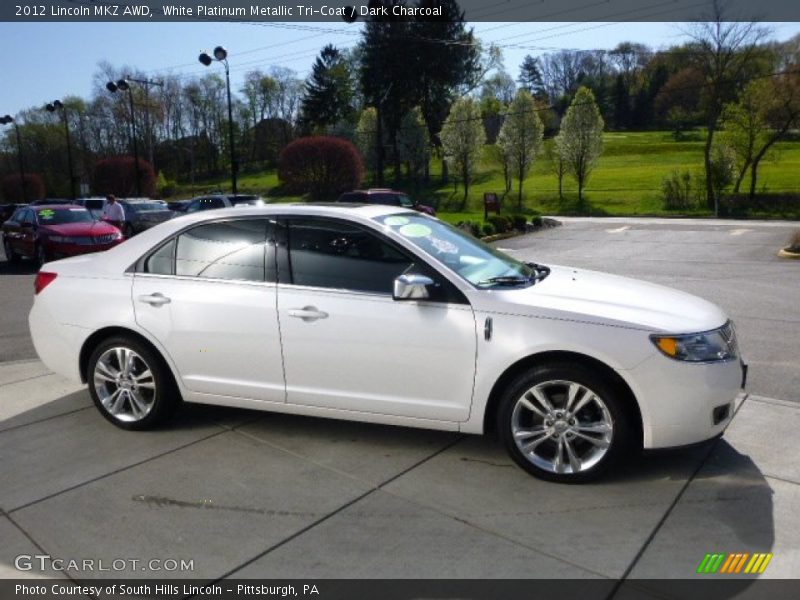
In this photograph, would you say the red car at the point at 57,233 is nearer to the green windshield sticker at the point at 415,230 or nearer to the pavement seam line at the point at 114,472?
the pavement seam line at the point at 114,472

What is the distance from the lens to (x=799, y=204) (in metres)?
36.8

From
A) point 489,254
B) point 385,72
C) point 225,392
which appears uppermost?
point 385,72

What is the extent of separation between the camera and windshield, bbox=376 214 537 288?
429 cm

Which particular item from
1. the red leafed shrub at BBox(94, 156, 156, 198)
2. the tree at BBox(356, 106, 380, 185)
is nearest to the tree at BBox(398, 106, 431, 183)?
the tree at BBox(356, 106, 380, 185)

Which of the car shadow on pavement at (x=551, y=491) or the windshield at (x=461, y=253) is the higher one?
the windshield at (x=461, y=253)

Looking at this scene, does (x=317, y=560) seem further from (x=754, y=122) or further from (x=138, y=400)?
(x=754, y=122)

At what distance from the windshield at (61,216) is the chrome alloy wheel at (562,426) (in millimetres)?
15236

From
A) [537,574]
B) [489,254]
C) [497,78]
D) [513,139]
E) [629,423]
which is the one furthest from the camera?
[497,78]

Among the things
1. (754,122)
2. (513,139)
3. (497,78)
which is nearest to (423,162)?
(513,139)

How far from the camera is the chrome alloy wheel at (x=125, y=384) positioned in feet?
15.7

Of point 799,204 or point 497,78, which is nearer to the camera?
point 799,204

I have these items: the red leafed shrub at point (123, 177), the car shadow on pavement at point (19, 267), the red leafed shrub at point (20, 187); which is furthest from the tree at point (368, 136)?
the car shadow on pavement at point (19, 267)

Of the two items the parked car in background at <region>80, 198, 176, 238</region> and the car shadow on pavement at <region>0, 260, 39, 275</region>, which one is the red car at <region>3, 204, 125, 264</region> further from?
the parked car in background at <region>80, 198, 176, 238</region>

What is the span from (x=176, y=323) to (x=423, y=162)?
56.7m
